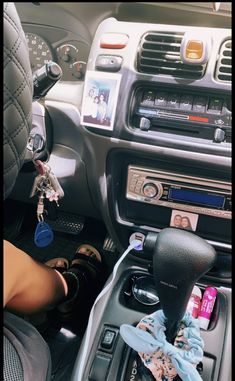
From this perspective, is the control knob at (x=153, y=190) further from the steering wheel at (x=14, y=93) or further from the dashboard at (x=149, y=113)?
the steering wheel at (x=14, y=93)

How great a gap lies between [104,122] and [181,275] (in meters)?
0.38

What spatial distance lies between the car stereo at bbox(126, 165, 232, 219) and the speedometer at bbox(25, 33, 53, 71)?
40 centimetres

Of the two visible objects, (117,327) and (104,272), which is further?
(104,272)

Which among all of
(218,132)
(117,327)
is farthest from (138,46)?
(117,327)

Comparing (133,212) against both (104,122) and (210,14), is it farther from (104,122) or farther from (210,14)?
(210,14)

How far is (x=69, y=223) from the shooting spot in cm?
136

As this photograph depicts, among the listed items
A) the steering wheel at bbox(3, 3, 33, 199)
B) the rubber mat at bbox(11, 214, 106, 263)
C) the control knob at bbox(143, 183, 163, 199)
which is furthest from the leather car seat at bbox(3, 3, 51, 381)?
the rubber mat at bbox(11, 214, 106, 263)

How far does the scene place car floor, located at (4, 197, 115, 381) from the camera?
1.16 metres

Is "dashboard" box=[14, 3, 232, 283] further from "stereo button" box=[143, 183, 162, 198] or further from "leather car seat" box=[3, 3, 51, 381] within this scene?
"leather car seat" box=[3, 3, 51, 381]

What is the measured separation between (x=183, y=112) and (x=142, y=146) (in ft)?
0.37

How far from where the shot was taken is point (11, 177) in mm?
650

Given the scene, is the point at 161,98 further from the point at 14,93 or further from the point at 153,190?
the point at 14,93

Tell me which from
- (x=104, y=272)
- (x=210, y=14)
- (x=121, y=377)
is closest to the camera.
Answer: (x=121, y=377)

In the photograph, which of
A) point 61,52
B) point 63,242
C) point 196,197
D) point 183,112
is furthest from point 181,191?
point 63,242
